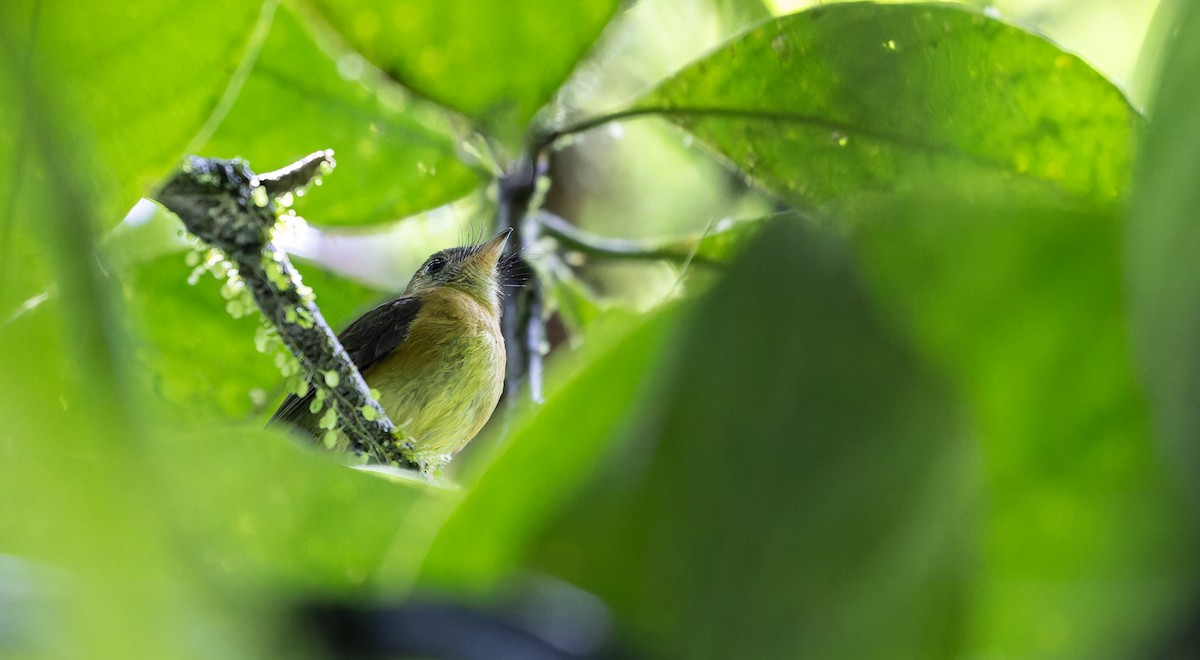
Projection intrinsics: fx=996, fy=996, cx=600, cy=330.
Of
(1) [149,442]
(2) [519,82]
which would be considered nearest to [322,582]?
(1) [149,442]

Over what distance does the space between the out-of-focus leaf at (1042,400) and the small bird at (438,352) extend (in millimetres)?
161

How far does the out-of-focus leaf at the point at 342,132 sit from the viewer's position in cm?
28

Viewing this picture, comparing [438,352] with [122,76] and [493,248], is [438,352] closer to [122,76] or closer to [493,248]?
[493,248]

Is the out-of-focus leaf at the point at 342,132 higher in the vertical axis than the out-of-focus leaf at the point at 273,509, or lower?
higher

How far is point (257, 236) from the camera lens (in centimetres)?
21

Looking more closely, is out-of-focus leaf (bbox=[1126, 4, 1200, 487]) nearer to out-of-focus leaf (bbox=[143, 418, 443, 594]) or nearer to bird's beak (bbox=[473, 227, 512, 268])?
out-of-focus leaf (bbox=[143, 418, 443, 594])

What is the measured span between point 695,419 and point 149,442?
2.2 inches

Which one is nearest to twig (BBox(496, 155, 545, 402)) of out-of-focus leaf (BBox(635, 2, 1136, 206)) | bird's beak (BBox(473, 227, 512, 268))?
bird's beak (BBox(473, 227, 512, 268))

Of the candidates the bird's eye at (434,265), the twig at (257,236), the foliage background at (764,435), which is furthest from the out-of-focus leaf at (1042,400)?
the bird's eye at (434,265)

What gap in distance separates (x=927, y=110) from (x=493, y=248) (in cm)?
22

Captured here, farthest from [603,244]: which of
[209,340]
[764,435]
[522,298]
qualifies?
[764,435]

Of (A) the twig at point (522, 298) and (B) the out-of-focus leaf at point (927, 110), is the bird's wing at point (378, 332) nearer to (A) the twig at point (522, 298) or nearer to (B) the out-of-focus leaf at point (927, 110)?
(A) the twig at point (522, 298)

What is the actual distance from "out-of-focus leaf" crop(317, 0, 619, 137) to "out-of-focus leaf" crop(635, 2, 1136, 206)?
0.07m

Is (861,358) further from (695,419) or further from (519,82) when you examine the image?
(519,82)
